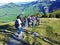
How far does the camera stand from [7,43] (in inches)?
246

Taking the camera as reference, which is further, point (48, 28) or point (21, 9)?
point (21, 9)

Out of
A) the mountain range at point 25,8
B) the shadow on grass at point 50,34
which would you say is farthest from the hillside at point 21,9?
the shadow on grass at point 50,34

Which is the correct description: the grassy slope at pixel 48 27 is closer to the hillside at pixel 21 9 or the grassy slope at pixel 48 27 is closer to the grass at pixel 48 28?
the grass at pixel 48 28

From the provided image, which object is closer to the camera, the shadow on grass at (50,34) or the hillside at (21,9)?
the shadow on grass at (50,34)

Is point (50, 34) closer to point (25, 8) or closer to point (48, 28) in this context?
Result: point (48, 28)

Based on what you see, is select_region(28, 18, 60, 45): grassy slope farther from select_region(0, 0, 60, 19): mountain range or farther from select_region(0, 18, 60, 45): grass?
select_region(0, 0, 60, 19): mountain range

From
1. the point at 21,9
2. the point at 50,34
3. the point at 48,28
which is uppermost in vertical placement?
the point at 21,9

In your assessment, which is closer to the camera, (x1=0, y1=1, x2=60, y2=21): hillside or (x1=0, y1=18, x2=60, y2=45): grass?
(x1=0, y1=18, x2=60, y2=45): grass

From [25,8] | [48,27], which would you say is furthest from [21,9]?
[48,27]

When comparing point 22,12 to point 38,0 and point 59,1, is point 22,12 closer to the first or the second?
point 38,0

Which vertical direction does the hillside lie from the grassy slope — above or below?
above

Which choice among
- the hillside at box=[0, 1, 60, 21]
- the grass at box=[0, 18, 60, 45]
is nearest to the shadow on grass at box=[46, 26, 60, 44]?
the grass at box=[0, 18, 60, 45]

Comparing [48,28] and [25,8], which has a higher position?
[25,8]

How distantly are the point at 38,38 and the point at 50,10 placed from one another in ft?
3.14
